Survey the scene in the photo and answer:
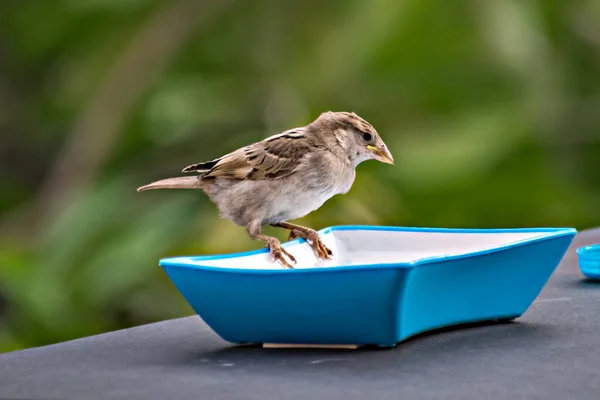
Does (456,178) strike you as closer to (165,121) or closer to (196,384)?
(165,121)

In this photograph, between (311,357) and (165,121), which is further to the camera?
(165,121)

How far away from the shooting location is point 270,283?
1.09 meters

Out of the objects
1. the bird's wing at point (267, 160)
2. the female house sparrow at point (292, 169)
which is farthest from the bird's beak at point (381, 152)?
the bird's wing at point (267, 160)

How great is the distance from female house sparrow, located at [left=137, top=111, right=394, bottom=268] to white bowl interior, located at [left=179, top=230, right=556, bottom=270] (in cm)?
12

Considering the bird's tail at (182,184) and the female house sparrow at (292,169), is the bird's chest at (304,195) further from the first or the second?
the bird's tail at (182,184)

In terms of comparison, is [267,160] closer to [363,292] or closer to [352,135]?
[352,135]

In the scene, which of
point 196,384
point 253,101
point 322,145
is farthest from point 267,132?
point 196,384

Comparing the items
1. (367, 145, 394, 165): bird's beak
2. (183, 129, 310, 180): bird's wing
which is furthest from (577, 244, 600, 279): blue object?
(183, 129, 310, 180): bird's wing

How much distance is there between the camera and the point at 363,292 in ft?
3.55

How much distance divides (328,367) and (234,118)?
199cm

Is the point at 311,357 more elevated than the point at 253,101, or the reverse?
the point at 253,101

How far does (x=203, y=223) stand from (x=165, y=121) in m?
0.56

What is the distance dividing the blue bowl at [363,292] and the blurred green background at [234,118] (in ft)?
3.88

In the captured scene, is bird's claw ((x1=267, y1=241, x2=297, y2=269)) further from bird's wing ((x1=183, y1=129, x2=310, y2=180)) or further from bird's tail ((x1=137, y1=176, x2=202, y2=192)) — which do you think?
bird's tail ((x1=137, y1=176, x2=202, y2=192))
